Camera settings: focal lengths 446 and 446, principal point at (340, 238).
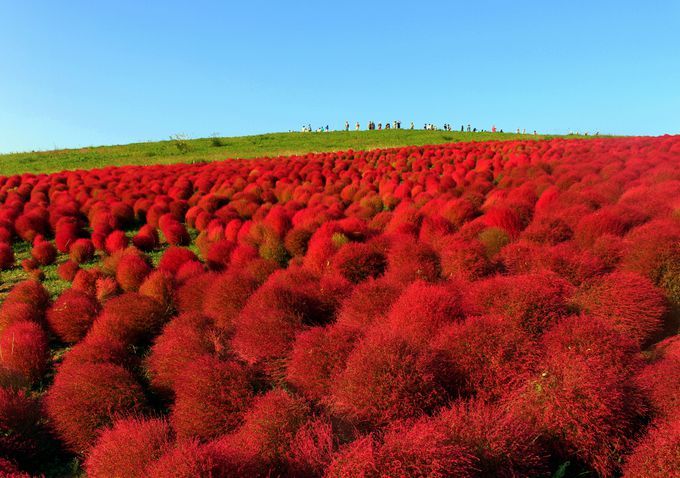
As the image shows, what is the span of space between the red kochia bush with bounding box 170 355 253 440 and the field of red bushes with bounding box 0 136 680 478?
0.01 meters

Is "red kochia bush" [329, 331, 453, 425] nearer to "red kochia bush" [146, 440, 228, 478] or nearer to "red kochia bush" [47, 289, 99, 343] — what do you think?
"red kochia bush" [146, 440, 228, 478]

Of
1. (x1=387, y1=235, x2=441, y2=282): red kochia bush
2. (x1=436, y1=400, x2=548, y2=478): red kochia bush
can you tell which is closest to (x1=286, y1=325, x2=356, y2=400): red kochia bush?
(x1=436, y1=400, x2=548, y2=478): red kochia bush

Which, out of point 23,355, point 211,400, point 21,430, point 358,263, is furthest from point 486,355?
point 23,355

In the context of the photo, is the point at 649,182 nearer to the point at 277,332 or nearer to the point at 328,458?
the point at 277,332

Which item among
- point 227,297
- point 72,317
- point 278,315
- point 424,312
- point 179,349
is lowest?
point 72,317

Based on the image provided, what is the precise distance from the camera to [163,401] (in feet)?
12.8

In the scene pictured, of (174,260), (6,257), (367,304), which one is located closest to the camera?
(367,304)

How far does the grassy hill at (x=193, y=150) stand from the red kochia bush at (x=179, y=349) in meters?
26.3

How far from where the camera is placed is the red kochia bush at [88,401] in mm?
3373

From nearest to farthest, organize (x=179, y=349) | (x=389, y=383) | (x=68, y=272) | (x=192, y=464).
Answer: (x=192, y=464) < (x=389, y=383) < (x=179, y=349) < (x=68, y=272)

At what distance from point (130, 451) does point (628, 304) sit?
13.3 feet

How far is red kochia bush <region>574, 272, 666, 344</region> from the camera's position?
389 centimetres

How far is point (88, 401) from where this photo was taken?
347 centimetres

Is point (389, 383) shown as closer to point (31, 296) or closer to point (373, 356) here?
point (373, 356)
